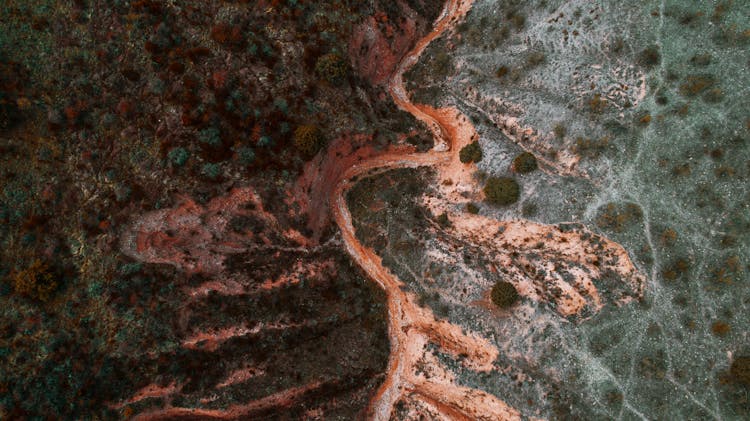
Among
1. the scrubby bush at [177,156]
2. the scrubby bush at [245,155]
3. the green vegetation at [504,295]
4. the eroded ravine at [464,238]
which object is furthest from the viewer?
the scrubby bush at [245,155]

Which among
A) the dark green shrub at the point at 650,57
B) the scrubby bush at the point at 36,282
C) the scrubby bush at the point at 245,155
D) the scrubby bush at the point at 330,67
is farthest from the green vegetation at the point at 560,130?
the scrubby bush at the point at 36,282

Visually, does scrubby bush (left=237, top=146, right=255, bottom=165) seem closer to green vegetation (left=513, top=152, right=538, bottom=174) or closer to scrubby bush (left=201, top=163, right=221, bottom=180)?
scrubby bush (left=201, top=163, right=221, bottom=180)

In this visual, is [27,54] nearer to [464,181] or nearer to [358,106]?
[358,106]

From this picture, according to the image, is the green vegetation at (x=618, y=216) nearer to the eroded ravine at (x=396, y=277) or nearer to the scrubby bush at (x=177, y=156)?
the eroded ravine at (x=396, y=277)

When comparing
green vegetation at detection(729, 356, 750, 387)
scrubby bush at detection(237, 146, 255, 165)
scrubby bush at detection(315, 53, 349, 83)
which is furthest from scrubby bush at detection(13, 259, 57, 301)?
green vegetation at detection(729, 356, 750, 387)

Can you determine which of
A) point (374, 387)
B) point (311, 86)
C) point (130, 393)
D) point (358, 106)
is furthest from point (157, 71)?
point (374, 387)
